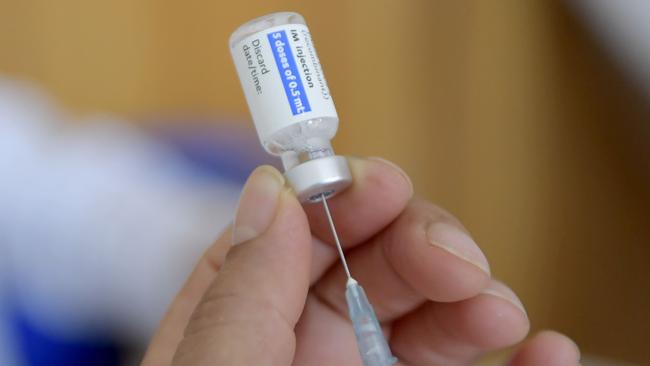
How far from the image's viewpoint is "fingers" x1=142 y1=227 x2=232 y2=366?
831mm

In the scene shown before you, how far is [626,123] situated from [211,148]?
2.74ft

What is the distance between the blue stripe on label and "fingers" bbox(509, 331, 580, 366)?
0.38m

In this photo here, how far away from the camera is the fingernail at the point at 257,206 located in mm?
628

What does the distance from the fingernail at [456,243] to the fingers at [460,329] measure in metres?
0.07

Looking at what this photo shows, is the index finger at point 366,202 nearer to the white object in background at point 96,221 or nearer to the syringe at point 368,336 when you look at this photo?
the syringe at point 368,336

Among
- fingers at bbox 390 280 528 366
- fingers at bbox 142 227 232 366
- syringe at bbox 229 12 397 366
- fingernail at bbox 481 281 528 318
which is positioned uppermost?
syringe at bbox 229 12 397 366

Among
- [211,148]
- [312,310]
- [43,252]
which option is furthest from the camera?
[211,148]

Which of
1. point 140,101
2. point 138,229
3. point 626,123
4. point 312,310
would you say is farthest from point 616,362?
point 140,101

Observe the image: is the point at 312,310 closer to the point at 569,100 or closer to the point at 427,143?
the point at 427,143

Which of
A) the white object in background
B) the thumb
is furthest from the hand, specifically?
the white object in background

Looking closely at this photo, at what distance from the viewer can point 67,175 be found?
3.99 feet

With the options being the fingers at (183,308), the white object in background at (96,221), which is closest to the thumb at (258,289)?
the fingers at (183,308)

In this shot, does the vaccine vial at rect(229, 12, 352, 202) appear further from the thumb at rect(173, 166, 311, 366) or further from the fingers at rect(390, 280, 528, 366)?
the fingers at rect(390, 280, 528, 366)

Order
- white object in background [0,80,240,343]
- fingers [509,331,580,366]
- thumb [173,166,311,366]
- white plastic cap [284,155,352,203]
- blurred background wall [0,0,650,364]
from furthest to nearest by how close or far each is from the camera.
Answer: blurred background wall [0,0,650,364], white object in background [0,80,240,343], fingers [509,331,580,366], white plastic cap [284,155,352,203], thumb [173,166,311,366]
